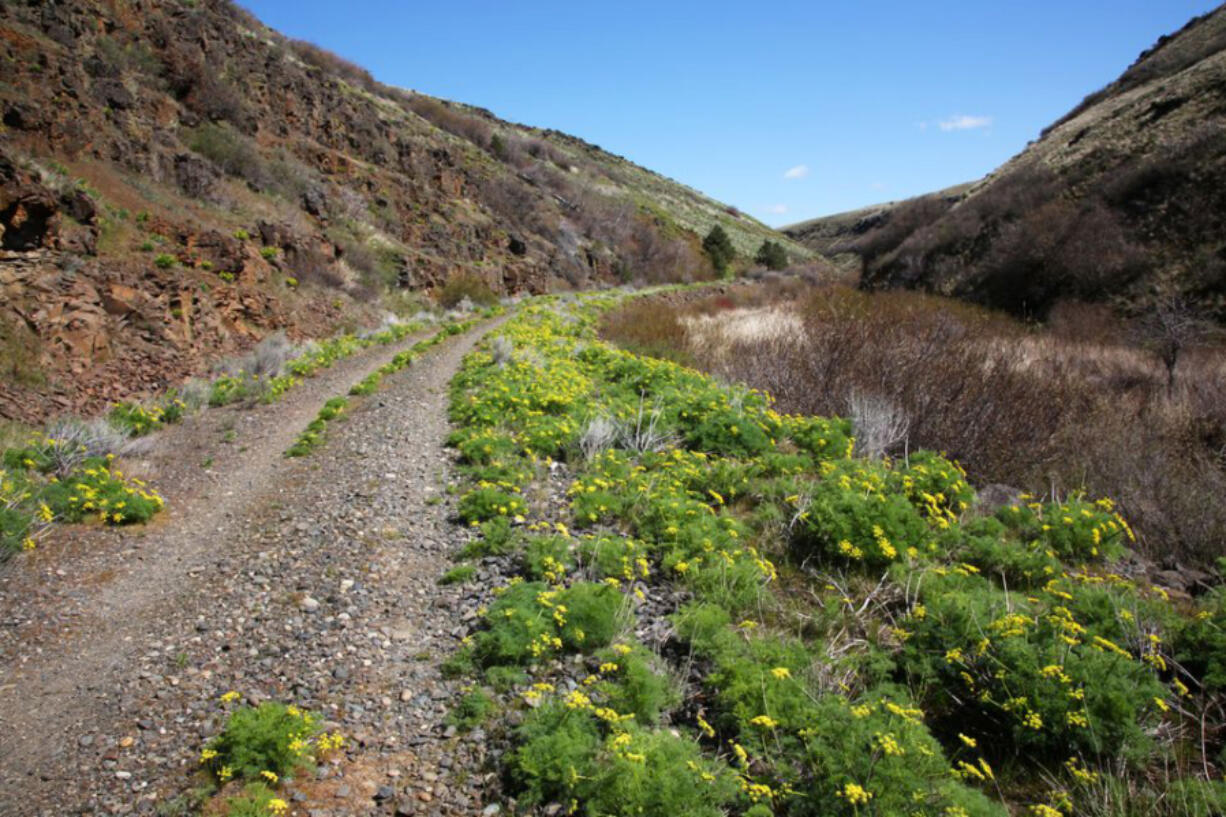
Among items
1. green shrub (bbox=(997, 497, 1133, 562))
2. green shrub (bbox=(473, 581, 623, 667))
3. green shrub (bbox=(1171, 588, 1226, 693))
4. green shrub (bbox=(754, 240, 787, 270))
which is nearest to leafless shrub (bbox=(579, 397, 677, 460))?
green shrub (bbox=(473, 581, 623, 667))

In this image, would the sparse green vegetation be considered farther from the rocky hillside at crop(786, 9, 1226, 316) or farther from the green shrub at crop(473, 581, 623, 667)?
the green shrub at crop(473, 581, 623, 667)

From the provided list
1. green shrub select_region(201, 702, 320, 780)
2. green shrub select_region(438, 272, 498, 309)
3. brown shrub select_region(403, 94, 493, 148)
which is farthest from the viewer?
brown shrub select_region(403, 94, 493, 148)

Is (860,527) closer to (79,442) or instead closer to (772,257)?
(79,442)

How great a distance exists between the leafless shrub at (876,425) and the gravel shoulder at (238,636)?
5.99 metres

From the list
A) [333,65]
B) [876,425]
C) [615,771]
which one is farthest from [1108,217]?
[333,65]

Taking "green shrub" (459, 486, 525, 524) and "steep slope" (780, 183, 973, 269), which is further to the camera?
"steep slope" (780, 183, 973, 269)

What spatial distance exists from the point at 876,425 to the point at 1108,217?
19.7m

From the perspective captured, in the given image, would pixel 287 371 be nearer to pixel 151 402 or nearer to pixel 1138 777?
pixel 151 402

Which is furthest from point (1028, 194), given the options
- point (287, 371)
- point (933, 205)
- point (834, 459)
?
point (287, 371)

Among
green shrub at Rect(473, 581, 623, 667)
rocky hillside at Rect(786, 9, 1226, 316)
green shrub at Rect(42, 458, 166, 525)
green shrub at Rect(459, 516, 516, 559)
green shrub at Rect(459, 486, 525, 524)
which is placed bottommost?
green shrub at Rect(473, 581, 623, 667)

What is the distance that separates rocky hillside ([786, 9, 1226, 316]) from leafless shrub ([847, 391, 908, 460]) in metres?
14.7

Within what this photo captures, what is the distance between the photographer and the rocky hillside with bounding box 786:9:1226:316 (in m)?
19.8

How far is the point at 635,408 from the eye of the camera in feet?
32.3

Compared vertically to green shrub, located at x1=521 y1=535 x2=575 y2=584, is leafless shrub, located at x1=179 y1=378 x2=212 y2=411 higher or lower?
higher
